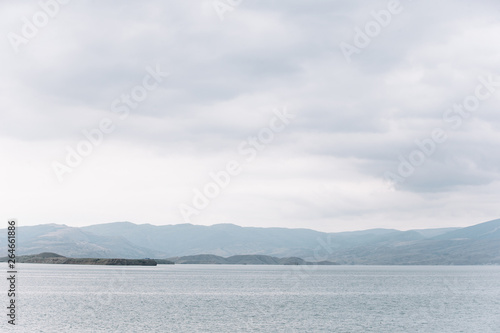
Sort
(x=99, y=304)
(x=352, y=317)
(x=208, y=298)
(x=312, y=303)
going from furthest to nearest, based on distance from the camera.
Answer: (x=208, y=298) → (x=312, y=303) → (x=99, y=304) → (x=352, y=317)

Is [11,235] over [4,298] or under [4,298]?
over

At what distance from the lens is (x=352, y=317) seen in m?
113

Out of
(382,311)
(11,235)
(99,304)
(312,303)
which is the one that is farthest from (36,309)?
(382,311)

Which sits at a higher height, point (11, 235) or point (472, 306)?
point (11, 235)

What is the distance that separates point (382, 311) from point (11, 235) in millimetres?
79703

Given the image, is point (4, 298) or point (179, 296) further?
point (179, 296)

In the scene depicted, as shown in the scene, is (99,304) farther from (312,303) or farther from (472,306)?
(472,306)

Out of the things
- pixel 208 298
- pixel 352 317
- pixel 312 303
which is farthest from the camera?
pixel 208 298

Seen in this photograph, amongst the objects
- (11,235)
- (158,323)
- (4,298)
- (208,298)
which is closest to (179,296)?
(208,298)

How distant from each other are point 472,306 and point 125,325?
88767mm

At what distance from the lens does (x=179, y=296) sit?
160000mm

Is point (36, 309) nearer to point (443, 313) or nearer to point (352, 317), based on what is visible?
point (352, 317)

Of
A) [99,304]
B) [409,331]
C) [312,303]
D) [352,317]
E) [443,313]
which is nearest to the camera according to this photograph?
[409,331]

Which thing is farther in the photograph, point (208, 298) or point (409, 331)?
point (208, 298)
